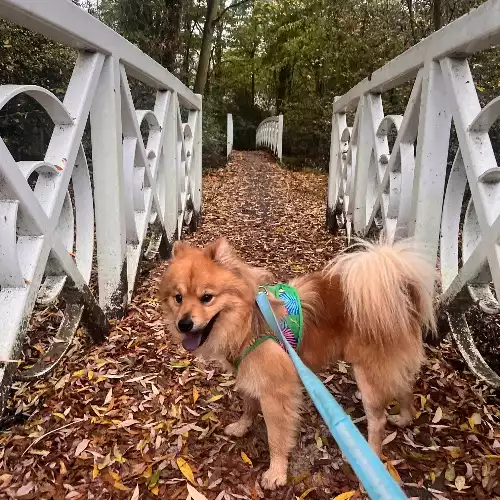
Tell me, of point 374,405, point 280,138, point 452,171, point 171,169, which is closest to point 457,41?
point 452,171

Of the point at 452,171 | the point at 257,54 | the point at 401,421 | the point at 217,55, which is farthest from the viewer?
the point at 257,54

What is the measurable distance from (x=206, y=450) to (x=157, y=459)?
11.0 inches

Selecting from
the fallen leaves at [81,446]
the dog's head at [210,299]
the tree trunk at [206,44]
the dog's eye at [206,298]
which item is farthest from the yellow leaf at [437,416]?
the tree trunk at [206,44]

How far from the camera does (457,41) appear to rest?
8.70 feet

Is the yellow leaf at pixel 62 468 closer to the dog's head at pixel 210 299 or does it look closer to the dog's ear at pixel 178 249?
the dog's head at pixel 210 299

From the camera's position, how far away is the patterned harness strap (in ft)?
7.90

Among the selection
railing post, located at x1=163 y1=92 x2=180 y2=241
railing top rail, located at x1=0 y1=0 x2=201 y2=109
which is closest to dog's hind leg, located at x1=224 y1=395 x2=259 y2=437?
railing top rail, located at x1=0 y1=0 x2=201 y2=109

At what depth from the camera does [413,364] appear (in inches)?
97.8

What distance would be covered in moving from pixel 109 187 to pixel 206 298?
160 cm

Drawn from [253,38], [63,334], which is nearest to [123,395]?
[63,334]

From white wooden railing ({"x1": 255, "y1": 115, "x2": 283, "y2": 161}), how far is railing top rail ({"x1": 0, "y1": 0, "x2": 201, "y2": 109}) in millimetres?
13763

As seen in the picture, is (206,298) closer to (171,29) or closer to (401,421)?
→ (401,421)

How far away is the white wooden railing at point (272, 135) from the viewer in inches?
698

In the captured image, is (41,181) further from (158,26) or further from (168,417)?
(158,26)
